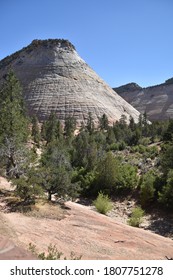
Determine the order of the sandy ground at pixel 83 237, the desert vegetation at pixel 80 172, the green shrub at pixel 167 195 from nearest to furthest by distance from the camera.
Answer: the sandy ground at pixel 83 237
the desert vegetation at pixel 80 172
the green shrub at pixel 167 195

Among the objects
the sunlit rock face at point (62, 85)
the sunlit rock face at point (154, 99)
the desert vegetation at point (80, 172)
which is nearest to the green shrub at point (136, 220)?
the desert vegetation at point (80, 172)

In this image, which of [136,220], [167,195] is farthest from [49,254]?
[167,195]

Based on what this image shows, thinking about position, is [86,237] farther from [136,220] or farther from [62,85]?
[62,85]

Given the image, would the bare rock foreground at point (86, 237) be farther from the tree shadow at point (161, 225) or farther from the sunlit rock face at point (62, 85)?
the sunlit rock face at point (62, 85)

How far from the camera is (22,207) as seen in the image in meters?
15.6

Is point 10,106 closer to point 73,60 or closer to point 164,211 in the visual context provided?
point 164,211

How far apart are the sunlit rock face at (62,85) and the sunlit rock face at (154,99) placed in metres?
31.7

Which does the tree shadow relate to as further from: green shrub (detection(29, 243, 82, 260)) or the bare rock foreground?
green shrub (detection(29, 243, 82, 260))

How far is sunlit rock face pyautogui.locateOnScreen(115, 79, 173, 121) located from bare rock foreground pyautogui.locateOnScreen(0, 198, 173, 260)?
382 ft

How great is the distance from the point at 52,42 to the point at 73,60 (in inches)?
461

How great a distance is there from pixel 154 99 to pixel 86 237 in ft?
458

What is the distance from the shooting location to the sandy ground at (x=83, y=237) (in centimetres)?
1169

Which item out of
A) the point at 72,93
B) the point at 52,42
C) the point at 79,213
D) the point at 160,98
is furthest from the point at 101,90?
the point at 79,213

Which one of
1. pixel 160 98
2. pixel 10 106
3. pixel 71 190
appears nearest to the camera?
pixel 71 190
